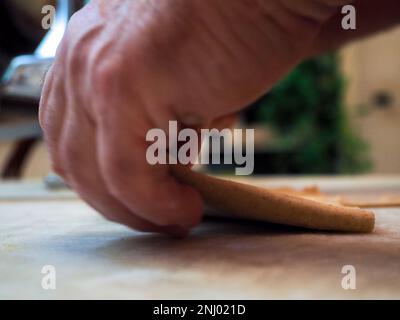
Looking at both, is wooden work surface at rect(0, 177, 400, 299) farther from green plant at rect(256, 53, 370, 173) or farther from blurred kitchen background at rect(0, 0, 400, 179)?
green plant at rect(256, 53, 370, 173)

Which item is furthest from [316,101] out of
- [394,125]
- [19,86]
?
[19,86]

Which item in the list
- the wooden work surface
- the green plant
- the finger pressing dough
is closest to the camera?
the wooden work surface

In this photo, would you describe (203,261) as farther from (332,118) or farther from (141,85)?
(332,118)

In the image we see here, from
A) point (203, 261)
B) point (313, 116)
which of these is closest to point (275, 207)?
point (203, 261)

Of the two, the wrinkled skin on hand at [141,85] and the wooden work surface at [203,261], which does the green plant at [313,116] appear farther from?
the wrinkled skin on hand at [141,85]

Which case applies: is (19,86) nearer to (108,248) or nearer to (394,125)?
(108,248)

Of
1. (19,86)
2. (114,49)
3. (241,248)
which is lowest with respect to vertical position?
(241,248)

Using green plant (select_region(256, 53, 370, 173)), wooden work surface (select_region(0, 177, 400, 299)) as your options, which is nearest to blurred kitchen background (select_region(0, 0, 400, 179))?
green plant (select_region(256, 53, 370, 173))
